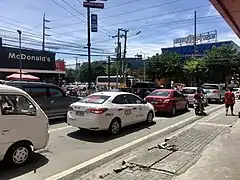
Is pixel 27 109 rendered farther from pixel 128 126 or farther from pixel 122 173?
pixel 128 126

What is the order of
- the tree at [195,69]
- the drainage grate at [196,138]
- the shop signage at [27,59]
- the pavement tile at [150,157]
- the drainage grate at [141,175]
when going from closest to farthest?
the drainage grate at [141,175], the pavement tile at [150,157], the drainage grate at [196,138], the shop signage at [27,59], the tree at [195,69]

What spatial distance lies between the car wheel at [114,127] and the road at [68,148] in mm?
223

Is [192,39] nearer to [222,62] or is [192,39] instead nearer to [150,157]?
[222,62]

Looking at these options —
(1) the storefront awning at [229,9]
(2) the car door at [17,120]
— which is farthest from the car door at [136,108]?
(1) the storefront awning at [229,9]

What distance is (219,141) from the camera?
9.05 meters

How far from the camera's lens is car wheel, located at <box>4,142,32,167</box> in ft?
20.6

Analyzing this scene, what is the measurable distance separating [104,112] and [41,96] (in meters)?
4.30

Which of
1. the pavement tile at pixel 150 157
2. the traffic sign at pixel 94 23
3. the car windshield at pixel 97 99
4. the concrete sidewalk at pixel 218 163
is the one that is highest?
the traffic sign at pixel 94 23

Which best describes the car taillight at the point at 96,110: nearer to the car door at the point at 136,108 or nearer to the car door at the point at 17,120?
the car door at the point at 136,108

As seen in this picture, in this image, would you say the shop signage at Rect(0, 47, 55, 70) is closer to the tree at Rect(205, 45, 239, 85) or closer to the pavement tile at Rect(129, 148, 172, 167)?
the pavement tile at Rect(129, 148, 172, 167)

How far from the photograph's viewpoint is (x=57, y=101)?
44.0ft

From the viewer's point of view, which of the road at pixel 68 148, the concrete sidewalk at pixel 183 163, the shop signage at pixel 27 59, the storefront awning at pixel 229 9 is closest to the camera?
the storefront awning at pixel 229 9

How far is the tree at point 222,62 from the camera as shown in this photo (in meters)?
50.7

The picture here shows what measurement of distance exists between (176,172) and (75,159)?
2.55 metres
